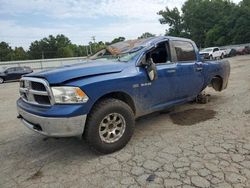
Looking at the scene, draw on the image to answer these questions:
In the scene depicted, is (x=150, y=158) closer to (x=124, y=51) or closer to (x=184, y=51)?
(x=124, y=51)

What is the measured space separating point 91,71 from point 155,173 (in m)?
1.66

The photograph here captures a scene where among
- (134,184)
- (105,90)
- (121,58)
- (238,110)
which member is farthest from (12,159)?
(238,110)

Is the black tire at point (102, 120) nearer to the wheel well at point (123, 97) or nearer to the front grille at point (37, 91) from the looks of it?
the wheel well at point (123, 97)

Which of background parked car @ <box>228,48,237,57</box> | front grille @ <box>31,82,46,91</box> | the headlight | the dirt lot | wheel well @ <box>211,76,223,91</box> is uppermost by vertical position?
background parked car @ <box>228,48,237,57</box>

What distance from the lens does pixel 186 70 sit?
208 inches

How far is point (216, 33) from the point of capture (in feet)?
176

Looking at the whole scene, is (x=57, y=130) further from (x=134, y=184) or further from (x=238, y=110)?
(x=238, y=110)

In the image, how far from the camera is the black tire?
3654mm

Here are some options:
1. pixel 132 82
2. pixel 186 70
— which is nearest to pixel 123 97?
pixel 132 82

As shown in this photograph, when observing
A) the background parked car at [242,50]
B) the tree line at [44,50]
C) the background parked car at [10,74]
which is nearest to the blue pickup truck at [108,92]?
the background parked car at [10,74]

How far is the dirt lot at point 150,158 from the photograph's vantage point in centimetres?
314

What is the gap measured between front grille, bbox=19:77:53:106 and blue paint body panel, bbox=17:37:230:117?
76 millimetres

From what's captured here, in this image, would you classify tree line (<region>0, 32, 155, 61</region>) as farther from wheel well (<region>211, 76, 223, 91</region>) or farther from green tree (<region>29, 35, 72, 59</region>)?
wheel well (<region>211, 76, 223, 91</region>)

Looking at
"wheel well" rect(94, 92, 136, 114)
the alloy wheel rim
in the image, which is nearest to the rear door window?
"wheel well" rect(94, 92, 136, 114)
